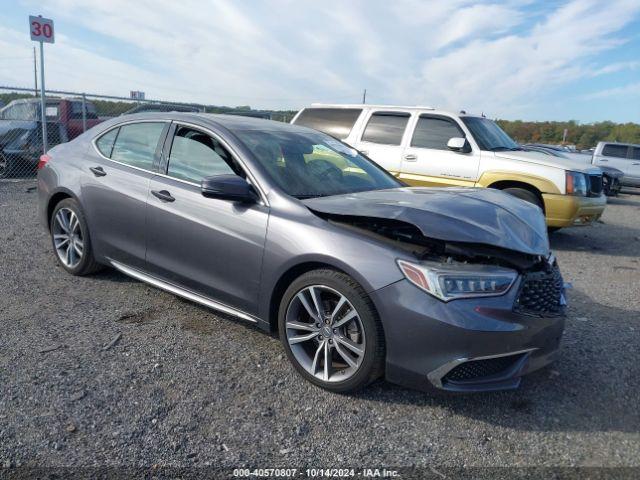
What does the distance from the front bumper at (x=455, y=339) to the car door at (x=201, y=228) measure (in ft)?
3.24

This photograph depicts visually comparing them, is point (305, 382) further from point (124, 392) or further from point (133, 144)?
point (133, 144)

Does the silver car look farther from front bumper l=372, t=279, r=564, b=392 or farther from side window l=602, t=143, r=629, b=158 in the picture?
side window l=602, t=143, r=629, b=158

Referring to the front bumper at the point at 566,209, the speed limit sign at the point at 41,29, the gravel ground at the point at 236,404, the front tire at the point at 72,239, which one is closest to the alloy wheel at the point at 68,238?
the front tire at the point at 72,239

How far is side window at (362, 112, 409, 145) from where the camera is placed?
8359mm

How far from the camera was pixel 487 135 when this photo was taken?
806 centimetres

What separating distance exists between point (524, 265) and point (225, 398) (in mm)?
1874

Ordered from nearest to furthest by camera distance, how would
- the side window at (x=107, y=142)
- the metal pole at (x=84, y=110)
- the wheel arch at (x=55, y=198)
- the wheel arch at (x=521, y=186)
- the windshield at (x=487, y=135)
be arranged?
the side window at (x=107, y=142)
the wheel arch at (x=55, y=198)
the wheel arch at (x=521, y=186)
the windshield at (x=487, y=135)
the metal pole at (x=84, y=110)

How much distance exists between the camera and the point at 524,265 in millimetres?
2959

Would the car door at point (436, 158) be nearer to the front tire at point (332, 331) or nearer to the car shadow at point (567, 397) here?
the car shadow at point (567, 397)

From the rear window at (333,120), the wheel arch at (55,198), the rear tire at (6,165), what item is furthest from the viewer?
the rear tire at (6,165)

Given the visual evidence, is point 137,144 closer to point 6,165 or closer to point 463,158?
point 463,158

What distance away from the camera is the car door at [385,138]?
8273 millimetres

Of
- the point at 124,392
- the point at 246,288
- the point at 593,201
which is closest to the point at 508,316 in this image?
the point at 246,288

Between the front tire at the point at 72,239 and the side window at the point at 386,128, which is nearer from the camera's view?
the front tire at the point at 72,239
